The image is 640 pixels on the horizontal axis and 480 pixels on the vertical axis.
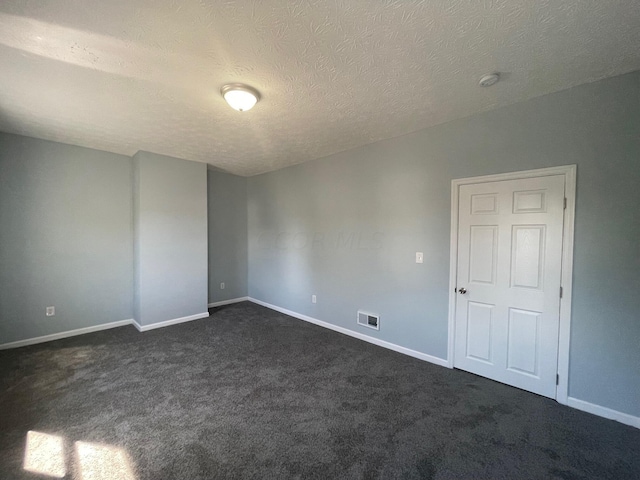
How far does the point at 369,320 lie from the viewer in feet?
11.8

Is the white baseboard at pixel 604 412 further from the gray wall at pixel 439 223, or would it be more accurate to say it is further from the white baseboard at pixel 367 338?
the white baseboard at pixel 367 338

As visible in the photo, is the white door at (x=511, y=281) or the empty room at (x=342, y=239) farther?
the white door at (x=511, y=281)

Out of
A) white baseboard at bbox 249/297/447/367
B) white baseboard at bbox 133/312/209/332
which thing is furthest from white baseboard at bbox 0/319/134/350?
white baseboard at bbox 249/297/447/367

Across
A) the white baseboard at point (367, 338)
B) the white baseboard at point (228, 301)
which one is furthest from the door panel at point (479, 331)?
the white baseboard at point (228, 301)

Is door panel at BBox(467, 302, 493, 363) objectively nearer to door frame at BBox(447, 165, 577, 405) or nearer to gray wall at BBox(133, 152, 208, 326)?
door frame at BBox(447, 165, 577, 405)

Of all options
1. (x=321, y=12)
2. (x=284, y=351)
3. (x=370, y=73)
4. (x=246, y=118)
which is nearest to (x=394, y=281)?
(x=284, y=351)

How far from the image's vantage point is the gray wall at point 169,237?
3.92 meters

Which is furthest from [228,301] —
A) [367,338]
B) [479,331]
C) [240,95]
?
[479,331]

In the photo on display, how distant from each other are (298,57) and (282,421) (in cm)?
267

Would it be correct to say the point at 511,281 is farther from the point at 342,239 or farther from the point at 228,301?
the point at 228,301

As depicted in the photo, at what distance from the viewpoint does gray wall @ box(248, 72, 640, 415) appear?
2.04 m

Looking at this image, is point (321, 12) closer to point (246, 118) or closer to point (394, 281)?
point (246, 118)

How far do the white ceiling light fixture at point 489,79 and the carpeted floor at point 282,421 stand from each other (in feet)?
8.67

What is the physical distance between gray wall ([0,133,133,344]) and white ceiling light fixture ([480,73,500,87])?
4.75 metres
